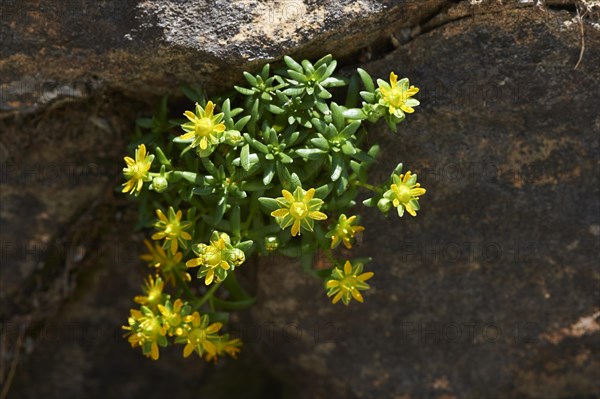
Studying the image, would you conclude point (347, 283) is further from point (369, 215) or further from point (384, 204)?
point (369, 215)

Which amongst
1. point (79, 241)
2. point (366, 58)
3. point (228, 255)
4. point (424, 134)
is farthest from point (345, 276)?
point (79, 241)

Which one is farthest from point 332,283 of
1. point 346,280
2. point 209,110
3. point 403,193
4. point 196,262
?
point 209,110

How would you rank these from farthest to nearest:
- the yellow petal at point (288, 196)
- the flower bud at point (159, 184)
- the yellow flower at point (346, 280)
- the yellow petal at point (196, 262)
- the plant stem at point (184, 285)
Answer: the plant stem at point (184, 285) < the yellow flower at point (346, 280) < the flower bud at point (159, 184) < the yellow petal at point (196, 262) < the yellow petal at point (288, 196)

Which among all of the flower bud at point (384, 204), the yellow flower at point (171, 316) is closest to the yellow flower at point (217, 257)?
the yellow flower at point (171, 316)

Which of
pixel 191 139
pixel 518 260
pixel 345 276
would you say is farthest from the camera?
pixel 518 260

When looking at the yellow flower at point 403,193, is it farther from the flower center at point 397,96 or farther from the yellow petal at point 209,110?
the yellow petal at point 209,110

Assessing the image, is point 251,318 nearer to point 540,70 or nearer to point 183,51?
point 183,51

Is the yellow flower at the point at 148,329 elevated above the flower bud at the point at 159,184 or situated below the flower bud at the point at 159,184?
below
